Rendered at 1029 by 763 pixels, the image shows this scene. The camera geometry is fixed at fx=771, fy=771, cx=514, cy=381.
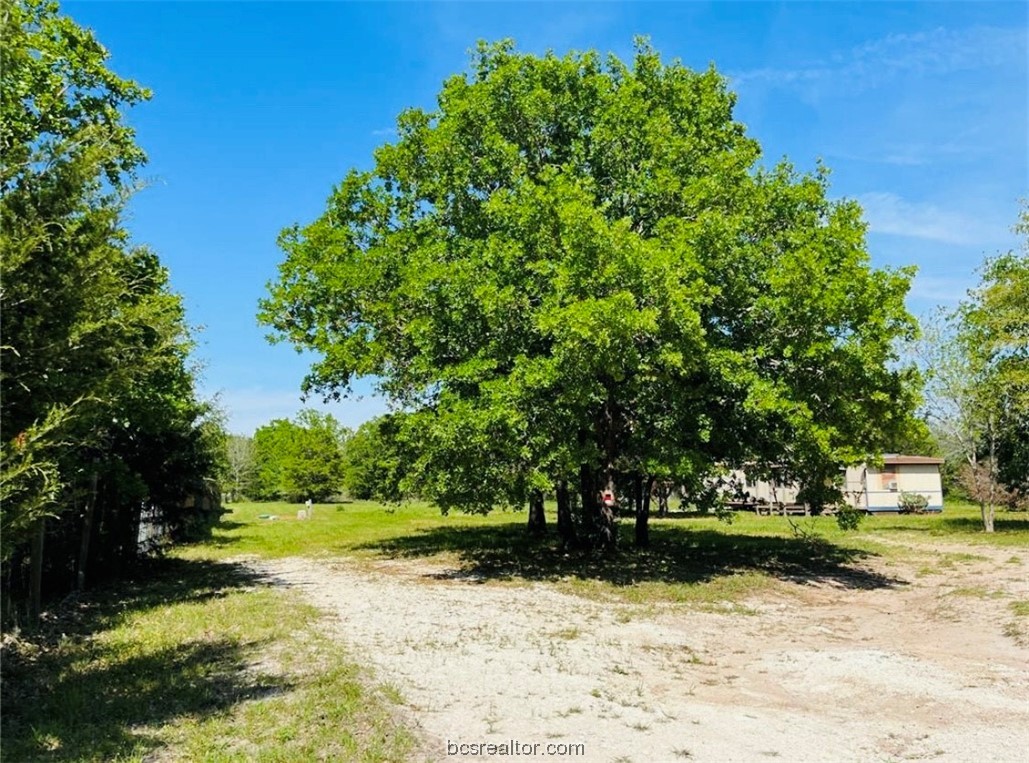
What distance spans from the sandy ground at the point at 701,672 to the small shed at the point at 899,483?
37.0 m

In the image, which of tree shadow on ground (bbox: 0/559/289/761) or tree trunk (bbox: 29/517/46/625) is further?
tree trunk (bbox: 29/517/46/625)

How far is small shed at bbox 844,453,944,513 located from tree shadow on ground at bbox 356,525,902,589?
78.6 feet

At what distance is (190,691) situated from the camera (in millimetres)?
7695

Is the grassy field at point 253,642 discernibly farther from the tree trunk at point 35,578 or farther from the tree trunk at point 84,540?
the tree trunk at point 84,540

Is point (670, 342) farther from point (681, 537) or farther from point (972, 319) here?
point (972, 319)

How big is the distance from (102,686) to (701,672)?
6.56 meters

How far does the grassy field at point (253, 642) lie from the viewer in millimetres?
6305

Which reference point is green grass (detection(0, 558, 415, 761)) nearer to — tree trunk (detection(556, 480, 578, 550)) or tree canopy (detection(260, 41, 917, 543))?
tree canopy (detection(260, 41, 917, 543))

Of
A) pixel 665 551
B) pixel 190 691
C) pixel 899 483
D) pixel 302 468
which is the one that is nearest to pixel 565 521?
pixel 665 551

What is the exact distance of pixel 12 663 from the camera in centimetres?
896

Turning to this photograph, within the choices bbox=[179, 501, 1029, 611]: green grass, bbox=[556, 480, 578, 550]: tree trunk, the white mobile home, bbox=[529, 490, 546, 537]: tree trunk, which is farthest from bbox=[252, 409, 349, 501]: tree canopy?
bbox=[556, 480, 578, 550]: tree trunk

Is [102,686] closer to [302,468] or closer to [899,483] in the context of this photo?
[899,483]

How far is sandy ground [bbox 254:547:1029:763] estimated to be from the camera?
21.1ft

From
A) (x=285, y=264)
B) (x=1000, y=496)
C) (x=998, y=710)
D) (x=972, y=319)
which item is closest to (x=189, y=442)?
(x=285, y=264)
